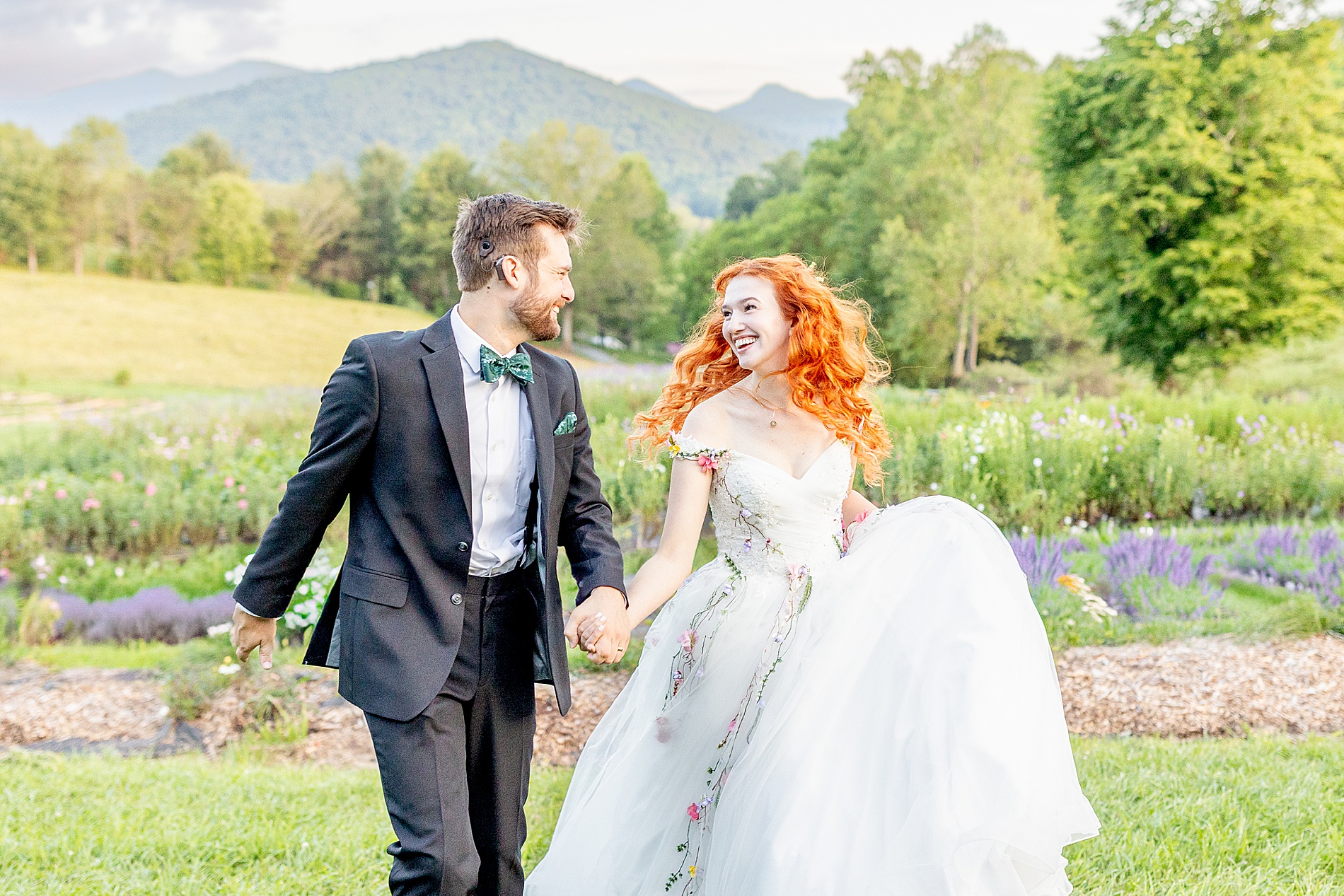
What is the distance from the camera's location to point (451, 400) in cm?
250

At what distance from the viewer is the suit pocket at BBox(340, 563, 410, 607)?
2438mm

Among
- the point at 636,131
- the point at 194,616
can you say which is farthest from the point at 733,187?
the point at 636,131

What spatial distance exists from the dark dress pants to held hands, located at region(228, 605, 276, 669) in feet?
1.37

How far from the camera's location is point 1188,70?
59.2 feet

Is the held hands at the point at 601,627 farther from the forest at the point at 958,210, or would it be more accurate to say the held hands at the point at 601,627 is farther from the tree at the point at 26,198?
the tree at the point at 26,198

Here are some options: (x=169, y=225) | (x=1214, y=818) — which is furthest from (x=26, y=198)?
(x=1214, y=818)

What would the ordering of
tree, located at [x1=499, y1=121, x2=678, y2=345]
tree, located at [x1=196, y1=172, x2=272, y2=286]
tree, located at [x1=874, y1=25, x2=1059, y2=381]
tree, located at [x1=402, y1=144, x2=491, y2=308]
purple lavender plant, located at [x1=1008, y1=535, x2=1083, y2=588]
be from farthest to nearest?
tree, located at [x1=402, y1=144, x2=491, y2=308] → tree, located at [x1=196, y1=172, x2=272, y2=286] → tree, located at [x1=499, y1=121, x2=678, y2=345] → tree, located at [x1=874, y1=25, x2=1059, y2=381] → purple lavender plant, located at [x1=1008, y1=535, x2=1083, y2=588]

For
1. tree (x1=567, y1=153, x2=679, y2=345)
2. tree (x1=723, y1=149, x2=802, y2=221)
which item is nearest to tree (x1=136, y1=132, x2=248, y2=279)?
tree (x1=567, y1=153, x2=679, y2=345)

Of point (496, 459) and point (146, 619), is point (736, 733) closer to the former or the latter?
point (496, 459)

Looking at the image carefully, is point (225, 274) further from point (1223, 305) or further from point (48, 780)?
point (48, 780)

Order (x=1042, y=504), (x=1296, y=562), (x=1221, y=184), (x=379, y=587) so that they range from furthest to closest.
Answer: (x=1221, y=184) → (x=1042, y=504) → (x=1296, y=562) → (x=379, y=587)

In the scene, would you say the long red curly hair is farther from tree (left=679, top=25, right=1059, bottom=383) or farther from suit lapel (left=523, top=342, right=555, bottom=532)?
tree (left=679, top=25, right=1059, bottom=383)

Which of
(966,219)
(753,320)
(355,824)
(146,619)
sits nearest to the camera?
(753,320)

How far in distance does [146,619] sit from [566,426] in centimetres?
560
